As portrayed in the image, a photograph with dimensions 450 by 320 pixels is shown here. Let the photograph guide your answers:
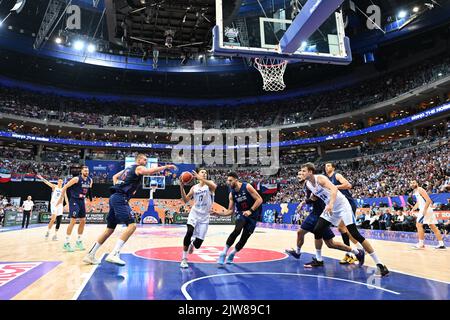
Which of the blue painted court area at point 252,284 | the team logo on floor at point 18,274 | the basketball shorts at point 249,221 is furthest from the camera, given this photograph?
the basketball shorts at point 249,221

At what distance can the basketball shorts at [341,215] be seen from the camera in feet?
19.8

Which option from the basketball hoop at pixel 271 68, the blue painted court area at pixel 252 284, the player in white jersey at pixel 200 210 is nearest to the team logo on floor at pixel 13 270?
the blue painted court area at pixel 252 284

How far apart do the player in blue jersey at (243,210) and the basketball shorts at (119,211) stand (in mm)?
2097

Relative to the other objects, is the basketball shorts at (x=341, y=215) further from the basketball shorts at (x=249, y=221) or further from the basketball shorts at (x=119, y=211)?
the basketball shorts at (x=119, y=211)

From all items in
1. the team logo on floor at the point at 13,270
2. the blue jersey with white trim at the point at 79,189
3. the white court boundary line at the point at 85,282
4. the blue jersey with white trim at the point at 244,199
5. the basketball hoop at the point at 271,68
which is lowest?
the team logo on floor at the point at 13,270

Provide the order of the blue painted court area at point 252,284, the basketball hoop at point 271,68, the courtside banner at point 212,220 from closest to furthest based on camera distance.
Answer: the blue painted court area at point 252,284, the basketball hoop at point 271,68, the courtside banner at point 212,220

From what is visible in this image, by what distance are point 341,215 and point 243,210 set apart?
2.01m

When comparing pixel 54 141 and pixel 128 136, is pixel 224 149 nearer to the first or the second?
pixel 128 136

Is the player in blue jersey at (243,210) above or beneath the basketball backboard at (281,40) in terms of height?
beneath

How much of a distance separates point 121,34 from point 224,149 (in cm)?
3201

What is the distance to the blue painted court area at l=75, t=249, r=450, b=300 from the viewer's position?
13.5 ft

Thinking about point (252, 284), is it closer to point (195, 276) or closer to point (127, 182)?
point (195, 276)

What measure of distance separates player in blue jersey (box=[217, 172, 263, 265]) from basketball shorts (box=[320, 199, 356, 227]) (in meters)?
1.41

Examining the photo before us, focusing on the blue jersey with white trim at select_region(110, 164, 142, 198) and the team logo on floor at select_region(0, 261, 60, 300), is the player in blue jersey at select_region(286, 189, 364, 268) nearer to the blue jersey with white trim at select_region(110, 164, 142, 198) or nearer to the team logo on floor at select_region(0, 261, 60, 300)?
the blue jersey with white trim at select_region(110, 164, 142, 198)
